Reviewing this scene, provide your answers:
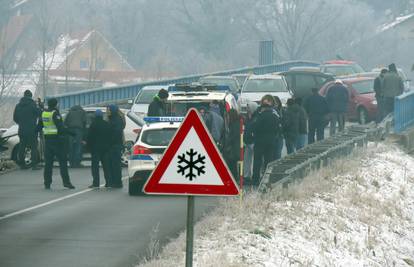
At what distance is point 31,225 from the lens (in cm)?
1695

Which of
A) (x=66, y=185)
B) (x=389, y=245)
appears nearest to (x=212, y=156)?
(x=389, y=245)

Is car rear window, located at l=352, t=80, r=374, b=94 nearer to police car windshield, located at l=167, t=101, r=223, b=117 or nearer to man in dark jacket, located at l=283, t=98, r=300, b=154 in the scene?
man in dark jacket, located at l=283, t=98, r=300, b=154

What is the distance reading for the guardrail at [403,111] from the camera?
3253cm

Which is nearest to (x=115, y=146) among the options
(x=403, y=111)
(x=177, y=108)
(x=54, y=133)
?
(x=54, y=133)

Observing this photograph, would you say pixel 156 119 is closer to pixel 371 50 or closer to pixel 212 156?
pixel 212 156

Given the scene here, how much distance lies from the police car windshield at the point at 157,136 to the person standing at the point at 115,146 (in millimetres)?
1280

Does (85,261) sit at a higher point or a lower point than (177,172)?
lower

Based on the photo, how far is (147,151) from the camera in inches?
838

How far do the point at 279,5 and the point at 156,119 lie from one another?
90.5m

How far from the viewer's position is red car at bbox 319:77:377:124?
3647 centimetres

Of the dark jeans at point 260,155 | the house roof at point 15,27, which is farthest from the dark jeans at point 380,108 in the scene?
the house roof at point 15,27

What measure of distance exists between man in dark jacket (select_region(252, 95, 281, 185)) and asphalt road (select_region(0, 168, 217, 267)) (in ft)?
5.09

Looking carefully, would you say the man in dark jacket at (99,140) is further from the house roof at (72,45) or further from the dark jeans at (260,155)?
the house roof at (72,45)

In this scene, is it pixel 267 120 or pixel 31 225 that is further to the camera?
pixel 267 120
